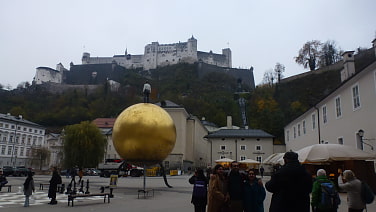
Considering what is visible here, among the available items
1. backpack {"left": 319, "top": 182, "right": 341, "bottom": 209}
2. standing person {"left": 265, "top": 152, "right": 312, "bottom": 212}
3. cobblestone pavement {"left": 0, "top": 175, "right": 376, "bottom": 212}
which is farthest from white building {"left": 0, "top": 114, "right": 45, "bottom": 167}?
standing person {"left": 265, "top": 152, "right": 312, "bottom": 212}

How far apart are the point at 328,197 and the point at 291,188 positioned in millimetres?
2017

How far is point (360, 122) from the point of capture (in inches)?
739

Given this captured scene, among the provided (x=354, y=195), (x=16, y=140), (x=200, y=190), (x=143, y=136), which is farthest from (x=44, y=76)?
(x=354, y=195)

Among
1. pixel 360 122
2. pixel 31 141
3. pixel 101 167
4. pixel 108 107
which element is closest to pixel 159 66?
pixel 108 107

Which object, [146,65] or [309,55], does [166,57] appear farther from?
[309,55]

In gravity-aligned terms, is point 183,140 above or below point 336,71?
below

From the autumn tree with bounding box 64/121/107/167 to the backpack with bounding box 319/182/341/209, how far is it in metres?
33.0

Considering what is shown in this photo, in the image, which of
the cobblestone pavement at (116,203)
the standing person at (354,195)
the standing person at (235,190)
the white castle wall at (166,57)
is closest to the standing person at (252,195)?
the standing person at (235,190)

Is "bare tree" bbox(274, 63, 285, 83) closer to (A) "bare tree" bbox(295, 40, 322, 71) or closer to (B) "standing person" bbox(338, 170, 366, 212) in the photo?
(A) "bare tree" bbox(295, 40, 322, 71)

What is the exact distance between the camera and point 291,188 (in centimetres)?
457

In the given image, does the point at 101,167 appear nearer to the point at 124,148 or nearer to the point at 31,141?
the point at 124,148

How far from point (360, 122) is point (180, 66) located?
10800cm

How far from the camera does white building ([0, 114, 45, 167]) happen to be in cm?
6203

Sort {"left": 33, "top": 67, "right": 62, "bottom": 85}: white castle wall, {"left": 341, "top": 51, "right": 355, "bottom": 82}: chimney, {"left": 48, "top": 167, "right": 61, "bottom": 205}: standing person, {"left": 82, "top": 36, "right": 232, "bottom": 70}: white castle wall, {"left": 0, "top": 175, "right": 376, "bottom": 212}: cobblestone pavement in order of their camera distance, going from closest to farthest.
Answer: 1. {"left": 0, "top": 175, "right": 376, "bottom": 212}: cobblestone pavement
2. {"left": 48, "top": 167, "right": 61, "bottom": 205}: standing person
3. {"left": 341, "top": 51, "right": 355, "bottom": 82}: chimney
4. {"left": 33, "top": 67, "right": 62, "bottom": 85}: white castle wall
5. {"left": 82, "top": 36, "right": 232, "bottom": 70}: white castle wall
